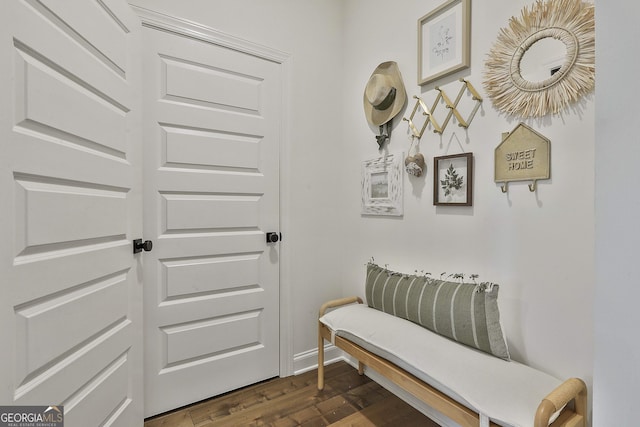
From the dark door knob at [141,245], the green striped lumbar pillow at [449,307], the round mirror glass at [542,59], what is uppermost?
the round mirror glass at [542,59]

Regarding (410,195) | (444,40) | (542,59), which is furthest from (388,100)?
(542,59)

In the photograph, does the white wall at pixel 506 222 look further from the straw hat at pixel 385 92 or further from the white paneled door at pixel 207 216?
the white paneled door at pixel 207 216

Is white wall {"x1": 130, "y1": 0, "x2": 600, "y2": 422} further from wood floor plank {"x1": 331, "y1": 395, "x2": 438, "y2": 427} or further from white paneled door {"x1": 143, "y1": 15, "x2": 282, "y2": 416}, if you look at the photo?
wood floor plank {"x1": 331, "y1": 395, "x2": 438, "y2": 427}

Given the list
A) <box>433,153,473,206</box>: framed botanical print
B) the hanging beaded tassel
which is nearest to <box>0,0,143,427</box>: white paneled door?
the hanging beaded tassel

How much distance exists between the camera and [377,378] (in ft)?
6.57

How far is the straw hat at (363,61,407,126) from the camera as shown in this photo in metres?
1.86

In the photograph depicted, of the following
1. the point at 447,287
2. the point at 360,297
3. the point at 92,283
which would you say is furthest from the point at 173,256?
the point at 447,287

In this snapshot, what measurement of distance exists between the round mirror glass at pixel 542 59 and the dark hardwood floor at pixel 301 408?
1781 millimetres

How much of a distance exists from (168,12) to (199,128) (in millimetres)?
658

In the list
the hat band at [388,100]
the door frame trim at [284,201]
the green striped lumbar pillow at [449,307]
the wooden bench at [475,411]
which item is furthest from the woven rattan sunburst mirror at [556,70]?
the door frame trim at [284,201]

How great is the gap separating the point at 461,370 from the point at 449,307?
0.92ft

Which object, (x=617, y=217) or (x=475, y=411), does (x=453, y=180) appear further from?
(x=617, y=217)

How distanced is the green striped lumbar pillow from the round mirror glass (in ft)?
2.96

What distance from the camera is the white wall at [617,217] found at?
0.40 metres
